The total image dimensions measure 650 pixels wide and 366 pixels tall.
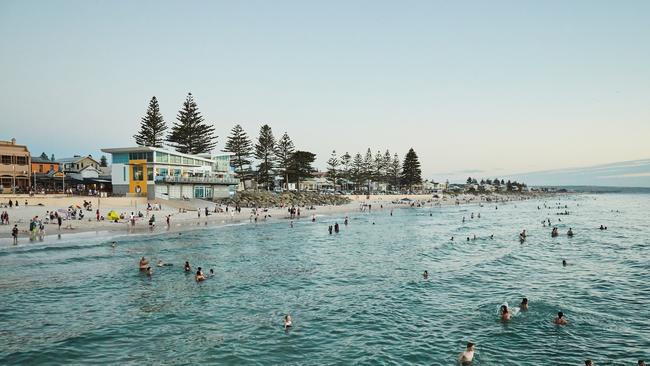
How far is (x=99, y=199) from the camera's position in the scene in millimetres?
51969

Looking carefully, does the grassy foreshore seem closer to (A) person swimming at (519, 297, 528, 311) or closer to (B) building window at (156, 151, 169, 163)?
(B) building window at (156, 151, 169, 163)

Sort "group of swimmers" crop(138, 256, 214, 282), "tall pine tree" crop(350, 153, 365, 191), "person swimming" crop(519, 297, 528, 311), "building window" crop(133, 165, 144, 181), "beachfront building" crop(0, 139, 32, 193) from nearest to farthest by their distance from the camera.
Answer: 1. "person swimming" crop(519, 297, 528, 311)
2. "group of swimmers" crop(138, 256, 214, 282)
3. "beachfront building" crop(0, 139, 32, 193)
4. "building window" crop(133, 165, 144, 181)
5. "tall pine tree" crop(350, 153, 365, 191)

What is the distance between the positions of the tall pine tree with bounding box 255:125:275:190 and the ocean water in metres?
59.0

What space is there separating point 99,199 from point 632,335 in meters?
55.0

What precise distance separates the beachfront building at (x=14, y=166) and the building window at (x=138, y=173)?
13962 mm

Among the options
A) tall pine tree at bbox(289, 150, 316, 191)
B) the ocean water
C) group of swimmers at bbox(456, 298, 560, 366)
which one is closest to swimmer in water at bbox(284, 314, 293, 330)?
the ocean water

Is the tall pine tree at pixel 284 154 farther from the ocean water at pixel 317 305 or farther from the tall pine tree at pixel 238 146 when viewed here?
the ocean water at pixel 317 305

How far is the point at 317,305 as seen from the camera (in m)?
18.8

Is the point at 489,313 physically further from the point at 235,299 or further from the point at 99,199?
the point at 99,199

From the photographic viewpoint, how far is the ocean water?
13.6m

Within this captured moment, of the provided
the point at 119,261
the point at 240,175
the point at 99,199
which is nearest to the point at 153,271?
the point at 119,261

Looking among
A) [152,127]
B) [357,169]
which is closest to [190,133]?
[152,127]

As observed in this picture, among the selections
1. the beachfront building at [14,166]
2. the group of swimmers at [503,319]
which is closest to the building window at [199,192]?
the beachfront building at [14,166]

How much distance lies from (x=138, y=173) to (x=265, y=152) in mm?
35281
